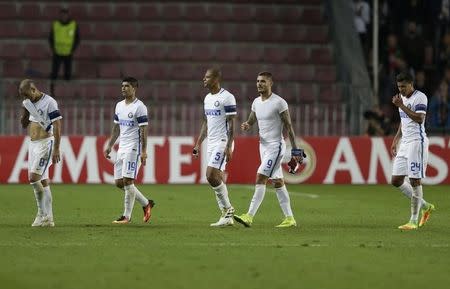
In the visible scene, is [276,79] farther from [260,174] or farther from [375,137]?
[260,174]

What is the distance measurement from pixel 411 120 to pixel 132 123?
3752 mm

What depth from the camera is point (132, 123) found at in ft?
56.3

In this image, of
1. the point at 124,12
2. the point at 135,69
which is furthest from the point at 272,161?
the point at 124,12

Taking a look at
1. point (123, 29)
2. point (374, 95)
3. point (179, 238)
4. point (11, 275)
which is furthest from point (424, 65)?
point (11, 275)

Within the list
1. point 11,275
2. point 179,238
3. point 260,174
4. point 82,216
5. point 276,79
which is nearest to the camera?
point 11,275

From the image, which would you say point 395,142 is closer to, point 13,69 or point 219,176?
point 219,176

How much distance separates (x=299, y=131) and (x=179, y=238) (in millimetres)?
14318

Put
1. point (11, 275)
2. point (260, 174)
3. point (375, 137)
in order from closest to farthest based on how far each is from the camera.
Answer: point (11, 275)
point (260, 174)
point (375, 137)

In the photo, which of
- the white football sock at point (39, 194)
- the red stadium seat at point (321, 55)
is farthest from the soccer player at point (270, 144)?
the red stadium seat at point (321, 55)

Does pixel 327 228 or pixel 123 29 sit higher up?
pixel 123 29

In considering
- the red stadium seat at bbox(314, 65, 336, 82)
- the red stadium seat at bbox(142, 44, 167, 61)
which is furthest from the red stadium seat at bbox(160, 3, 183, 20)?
the red stadium seat at bbox(314, 65, 336, 82)

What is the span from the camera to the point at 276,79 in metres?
31.4

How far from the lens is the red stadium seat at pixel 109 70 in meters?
31.5

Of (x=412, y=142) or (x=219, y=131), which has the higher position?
(x=219, y=131)
